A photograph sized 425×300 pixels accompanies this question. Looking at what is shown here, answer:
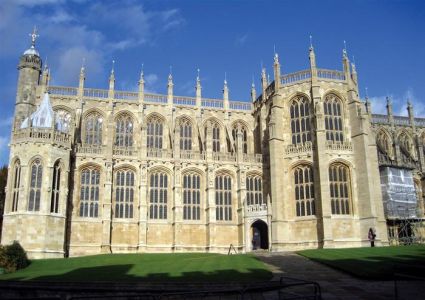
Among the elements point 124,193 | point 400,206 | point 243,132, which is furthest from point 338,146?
point 124,193

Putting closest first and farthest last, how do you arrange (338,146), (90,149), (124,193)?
(338,146) → (90,149) → (124,193)

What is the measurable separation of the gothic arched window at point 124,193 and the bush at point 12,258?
504 inches

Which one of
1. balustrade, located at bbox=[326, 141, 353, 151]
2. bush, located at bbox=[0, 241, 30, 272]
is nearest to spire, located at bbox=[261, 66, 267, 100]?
balustrade, located at bbox=[326, 141, 353, 151]

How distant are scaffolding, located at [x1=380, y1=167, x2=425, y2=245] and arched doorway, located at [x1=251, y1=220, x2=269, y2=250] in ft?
41.5

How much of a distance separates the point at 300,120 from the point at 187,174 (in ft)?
41.2

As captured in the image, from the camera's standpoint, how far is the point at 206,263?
27141 millimetres

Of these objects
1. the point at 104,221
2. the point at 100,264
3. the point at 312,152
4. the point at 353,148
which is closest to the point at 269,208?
the point at 312,152

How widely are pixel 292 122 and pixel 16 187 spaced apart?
26.2 m

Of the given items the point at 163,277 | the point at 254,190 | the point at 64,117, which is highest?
the point at 64,117

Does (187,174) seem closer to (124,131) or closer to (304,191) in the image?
(124,131)

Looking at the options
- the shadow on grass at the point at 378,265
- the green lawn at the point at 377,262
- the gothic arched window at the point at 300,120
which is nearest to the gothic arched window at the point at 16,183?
the green lawn at the point at 377,262

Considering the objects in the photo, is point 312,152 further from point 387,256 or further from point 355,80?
point 387,256

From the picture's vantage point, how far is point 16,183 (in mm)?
36562

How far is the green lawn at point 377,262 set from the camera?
2006 cm
